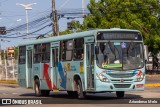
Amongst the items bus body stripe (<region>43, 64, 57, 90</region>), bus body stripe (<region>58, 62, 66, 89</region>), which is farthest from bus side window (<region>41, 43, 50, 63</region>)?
bus body stripe (<region>58, 62, 66, 89</region>)

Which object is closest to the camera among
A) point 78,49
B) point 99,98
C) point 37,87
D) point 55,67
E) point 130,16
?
point 78,49

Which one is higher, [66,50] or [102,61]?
[66,50]

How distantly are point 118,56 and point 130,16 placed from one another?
3573 cm

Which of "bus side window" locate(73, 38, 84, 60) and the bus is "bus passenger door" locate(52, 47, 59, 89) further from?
"bus side window" locate(73, 38, 84, 60)

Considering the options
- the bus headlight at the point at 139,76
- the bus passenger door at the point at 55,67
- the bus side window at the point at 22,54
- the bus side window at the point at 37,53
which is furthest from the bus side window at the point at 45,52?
the bus headlight at the point at 139,76

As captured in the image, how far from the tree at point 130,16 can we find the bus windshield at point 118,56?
32889 mm

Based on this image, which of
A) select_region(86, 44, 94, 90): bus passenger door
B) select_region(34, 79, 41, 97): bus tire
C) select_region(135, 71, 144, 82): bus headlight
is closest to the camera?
select_region(86, 44, 94, 90): bus passenger door

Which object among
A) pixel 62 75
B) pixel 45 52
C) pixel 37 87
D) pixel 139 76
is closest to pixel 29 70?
pixel 37 87

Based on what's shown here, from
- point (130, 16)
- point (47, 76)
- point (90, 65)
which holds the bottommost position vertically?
point (47, 76)

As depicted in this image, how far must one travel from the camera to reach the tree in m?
56.0

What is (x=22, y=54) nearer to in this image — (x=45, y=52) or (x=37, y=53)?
(x=37, y=53)

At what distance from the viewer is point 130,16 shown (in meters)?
57.2

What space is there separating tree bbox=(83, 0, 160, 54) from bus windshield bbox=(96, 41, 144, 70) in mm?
32889

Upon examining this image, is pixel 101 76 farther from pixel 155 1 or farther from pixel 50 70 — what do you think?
pixel 155 1
